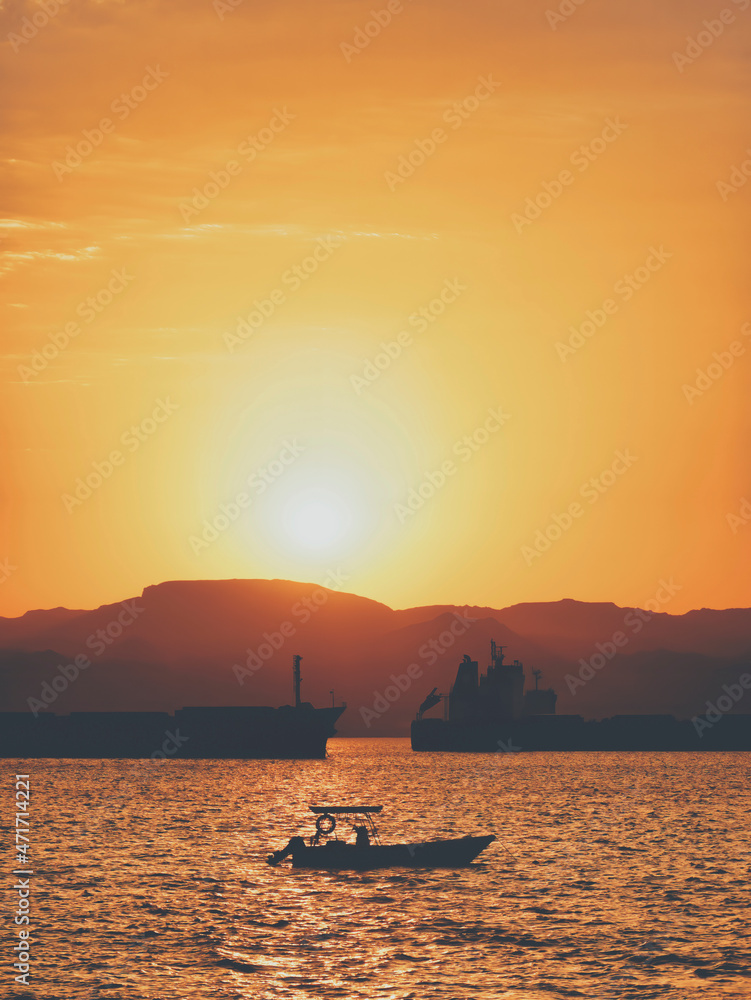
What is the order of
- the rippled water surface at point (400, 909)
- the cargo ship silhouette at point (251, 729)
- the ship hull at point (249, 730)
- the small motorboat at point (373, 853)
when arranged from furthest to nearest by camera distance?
the ship hull at point (249, 730)
the cargo ship silhouette at point (251, 729)
the small motorboat at point (373, 853)
the rippled water surface at point (400, 909)

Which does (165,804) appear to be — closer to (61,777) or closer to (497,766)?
(61,777)

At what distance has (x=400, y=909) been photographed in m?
43.5

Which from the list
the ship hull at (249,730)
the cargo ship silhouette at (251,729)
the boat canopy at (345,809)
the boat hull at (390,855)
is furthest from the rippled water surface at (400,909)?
the ship hull at (249,730)

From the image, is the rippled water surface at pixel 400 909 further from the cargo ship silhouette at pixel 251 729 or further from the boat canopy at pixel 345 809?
the cargo ship silhouette at pixel 251 729

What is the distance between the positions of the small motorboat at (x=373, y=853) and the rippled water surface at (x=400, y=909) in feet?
2.08

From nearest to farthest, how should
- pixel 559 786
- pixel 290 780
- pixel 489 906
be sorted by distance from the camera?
pixel 489 906 < pixel 559 786 < pixel 290 780

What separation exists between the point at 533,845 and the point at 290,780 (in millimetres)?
73949

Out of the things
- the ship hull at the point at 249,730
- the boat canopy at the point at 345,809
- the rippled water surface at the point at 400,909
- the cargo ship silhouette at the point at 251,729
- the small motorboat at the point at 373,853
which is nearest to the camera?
the rippled water surface at the point at 400,909

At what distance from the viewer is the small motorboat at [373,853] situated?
52.3m

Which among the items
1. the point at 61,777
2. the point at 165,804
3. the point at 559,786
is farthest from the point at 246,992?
the point at 61,777

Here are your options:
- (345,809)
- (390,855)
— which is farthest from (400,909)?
(390,855)

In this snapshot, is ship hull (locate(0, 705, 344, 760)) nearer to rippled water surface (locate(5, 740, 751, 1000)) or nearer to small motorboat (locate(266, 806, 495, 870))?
rippled water surface (locate(5, 740, 751, 1000))

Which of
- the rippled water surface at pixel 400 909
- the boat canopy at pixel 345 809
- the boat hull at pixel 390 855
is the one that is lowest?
the rippled water surface at pixel 400 909

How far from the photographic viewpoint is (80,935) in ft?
131
